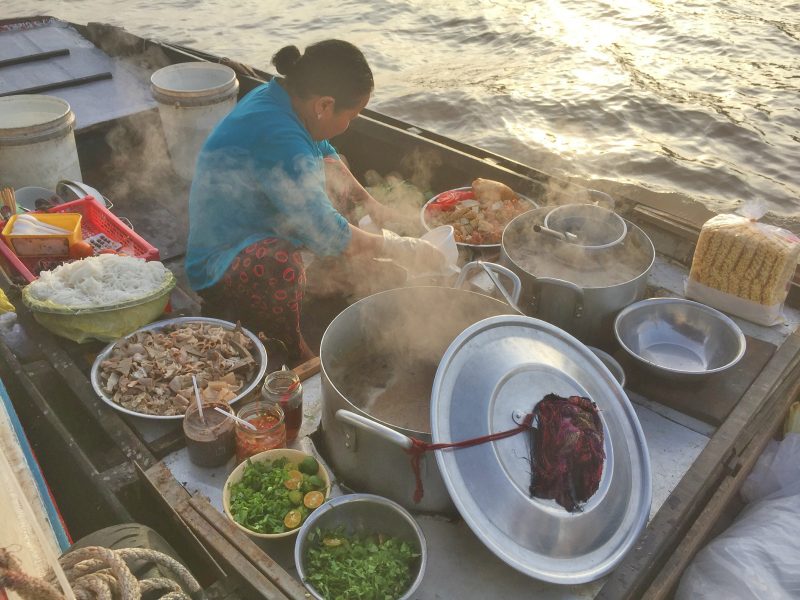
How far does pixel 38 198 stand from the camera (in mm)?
4844

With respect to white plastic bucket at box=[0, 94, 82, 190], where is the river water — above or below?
below

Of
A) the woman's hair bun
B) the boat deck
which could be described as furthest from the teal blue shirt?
the boat deck

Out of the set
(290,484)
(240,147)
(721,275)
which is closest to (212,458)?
(290,484)

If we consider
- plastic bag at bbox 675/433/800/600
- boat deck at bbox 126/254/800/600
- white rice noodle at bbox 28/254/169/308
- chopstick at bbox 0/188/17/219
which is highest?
chopstick at bbox 0/188/17/219

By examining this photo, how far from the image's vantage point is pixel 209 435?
2783 mm

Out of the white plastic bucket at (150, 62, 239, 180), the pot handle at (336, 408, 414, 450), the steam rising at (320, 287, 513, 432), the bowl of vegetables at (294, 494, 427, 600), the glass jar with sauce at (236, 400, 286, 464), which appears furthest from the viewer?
the white plastic bucket at (150, 62, 239, 180)

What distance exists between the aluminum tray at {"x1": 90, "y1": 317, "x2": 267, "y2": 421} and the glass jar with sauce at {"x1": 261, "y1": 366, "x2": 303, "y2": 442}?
0.98ft

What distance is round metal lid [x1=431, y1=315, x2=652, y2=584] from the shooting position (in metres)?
2.21

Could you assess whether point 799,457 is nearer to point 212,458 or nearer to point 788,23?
point 212,458

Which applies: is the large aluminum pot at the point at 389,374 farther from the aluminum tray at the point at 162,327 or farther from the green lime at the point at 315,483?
the aluminum tray at the point at 162,327

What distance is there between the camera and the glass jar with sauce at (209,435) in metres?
2.79

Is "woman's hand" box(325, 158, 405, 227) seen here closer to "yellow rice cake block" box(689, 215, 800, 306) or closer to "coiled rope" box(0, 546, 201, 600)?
"yellow rice cake block" box(689, 215, 800, 306)

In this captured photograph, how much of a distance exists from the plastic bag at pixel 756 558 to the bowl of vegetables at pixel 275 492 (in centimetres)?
183

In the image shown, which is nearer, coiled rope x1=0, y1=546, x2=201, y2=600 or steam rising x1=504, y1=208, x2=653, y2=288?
coiled rope x1=0, y1=546, x2=201, y2=600
